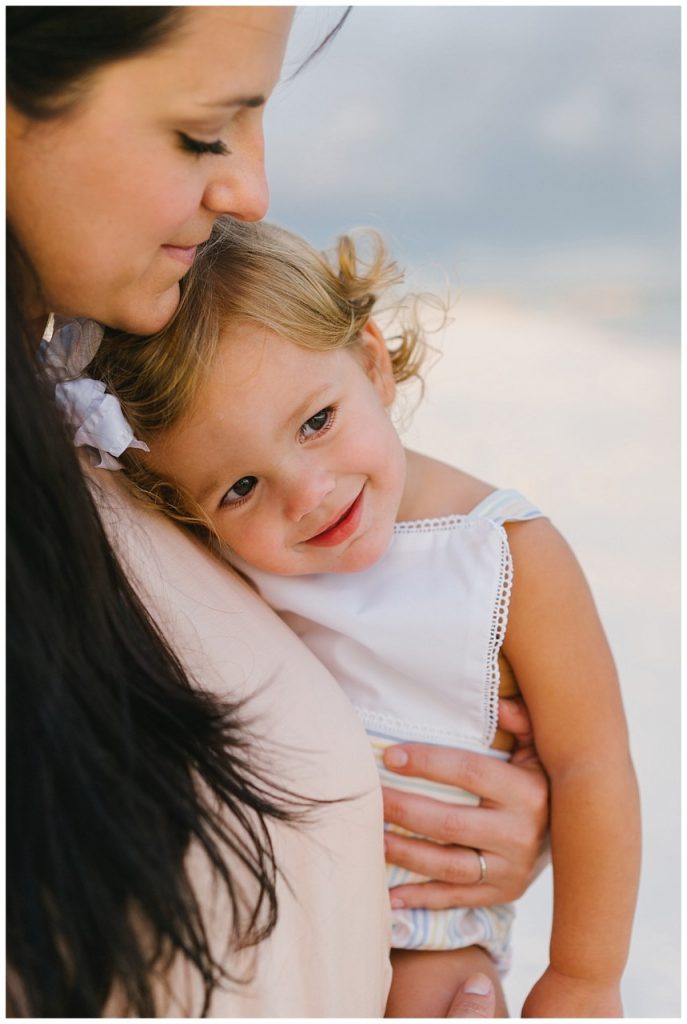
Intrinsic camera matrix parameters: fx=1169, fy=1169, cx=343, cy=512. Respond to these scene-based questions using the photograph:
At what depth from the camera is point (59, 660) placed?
0.97 meters

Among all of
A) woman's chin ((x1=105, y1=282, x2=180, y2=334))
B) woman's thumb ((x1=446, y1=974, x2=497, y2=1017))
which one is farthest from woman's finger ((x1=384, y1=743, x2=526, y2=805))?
woman's chin ((x1=105, y1=282, x2=180, y2=334))

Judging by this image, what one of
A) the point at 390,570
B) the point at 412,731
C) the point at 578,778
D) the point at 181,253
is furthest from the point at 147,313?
the point at 578,778

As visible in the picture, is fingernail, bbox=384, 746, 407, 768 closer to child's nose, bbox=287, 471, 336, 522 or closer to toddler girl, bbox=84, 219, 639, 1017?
toddler girl, bbox=84, 219, 639, 1017

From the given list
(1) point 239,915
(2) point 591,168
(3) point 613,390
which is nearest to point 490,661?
(1) point 239,915

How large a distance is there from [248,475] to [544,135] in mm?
1919

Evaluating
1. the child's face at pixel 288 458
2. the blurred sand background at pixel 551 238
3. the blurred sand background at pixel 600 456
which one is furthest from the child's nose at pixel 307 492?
the blurred sand background at pixel 600 456

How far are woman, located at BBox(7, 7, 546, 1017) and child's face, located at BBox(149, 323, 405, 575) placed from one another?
29cm

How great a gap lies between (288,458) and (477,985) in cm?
69

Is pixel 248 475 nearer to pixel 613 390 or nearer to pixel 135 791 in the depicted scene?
pixel 135 791

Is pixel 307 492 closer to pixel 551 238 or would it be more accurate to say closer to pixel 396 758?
pixel 396 758

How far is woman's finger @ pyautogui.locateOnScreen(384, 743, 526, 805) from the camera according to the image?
1.52m

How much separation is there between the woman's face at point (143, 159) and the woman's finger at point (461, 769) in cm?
72

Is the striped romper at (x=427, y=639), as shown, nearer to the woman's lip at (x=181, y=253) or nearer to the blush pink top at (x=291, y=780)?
the blush pink top at (x=291, y=780)

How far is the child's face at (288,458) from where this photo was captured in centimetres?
145
